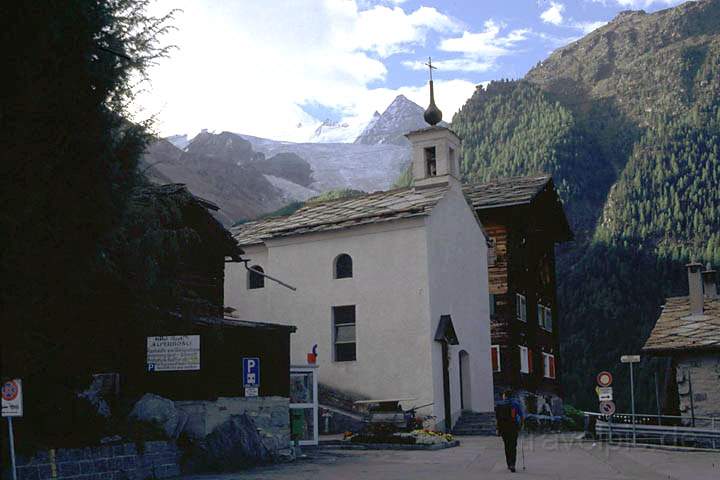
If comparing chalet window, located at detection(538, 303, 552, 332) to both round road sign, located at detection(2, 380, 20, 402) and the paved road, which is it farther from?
round road sign, located at detection(2, 380, 20, 402)

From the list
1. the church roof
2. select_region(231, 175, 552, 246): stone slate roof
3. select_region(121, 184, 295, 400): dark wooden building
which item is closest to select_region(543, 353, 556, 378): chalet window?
select_region(231, 175, 552, 246): stone slate roof

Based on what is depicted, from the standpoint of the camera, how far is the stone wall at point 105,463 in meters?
12.4

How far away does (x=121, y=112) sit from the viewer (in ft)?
33.5

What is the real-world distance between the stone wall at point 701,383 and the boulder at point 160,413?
554 inches

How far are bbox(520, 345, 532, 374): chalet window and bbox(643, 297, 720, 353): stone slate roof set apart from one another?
8.78 m

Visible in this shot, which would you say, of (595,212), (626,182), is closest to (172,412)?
(626,182)

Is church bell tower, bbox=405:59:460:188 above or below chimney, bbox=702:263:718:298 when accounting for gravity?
above

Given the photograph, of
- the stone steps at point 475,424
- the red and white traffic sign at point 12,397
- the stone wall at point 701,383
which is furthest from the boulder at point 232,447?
the stone wall at point 701,383

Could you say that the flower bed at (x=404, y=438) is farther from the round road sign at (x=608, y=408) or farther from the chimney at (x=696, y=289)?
the chimney at (x=696, y=289)

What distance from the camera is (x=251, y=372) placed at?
18344mm

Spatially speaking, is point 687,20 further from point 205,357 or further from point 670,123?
point 205,357

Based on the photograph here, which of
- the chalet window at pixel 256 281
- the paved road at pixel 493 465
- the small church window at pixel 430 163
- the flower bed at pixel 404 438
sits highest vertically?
the small church window at pixel 430 163

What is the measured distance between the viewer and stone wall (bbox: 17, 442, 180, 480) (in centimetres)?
1237

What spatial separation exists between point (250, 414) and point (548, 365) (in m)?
23.6
